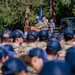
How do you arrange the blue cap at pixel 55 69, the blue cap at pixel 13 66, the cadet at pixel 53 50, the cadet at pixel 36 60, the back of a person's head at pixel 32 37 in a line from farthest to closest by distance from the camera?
the back of a person's head at pixel 32 37
the cadet at pixel 53 50
the cadet at pixel 36 60
the blue cap at pixel 13 66
the blue cap at pixel 55 69

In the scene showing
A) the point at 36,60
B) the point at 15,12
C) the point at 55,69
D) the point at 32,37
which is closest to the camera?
the point at 55,69

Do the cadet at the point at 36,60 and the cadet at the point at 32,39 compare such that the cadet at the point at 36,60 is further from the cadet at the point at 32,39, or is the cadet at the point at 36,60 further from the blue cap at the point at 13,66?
the cadet at the point at 32,39

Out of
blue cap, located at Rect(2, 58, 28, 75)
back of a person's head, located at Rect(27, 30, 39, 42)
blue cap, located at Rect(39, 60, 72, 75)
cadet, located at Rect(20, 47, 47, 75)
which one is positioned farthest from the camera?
back of a person's head, located at Rect(27, 30, 39, 42)

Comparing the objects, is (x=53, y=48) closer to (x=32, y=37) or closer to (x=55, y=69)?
(x=55, y=69)

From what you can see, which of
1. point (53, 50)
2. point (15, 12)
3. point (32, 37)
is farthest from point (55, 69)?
point (15, 12)

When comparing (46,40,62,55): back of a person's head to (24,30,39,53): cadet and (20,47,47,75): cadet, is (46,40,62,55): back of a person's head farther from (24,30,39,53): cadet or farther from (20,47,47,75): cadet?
(24,30,39,53): cadet

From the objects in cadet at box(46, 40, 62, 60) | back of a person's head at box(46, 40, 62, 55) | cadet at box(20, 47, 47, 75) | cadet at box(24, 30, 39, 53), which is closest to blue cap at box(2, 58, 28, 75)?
cadet at box(20, 47, 47, 75)

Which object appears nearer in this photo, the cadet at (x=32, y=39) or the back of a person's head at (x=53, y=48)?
the back of a person's head at (x=53, y=48)

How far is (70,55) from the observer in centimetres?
559

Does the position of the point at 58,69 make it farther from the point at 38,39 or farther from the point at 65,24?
the point at 65,24

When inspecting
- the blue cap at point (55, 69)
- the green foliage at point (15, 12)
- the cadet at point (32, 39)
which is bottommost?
the green foliage at point (15, 12)

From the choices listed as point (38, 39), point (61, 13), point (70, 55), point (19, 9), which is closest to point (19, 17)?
point (19, 9)

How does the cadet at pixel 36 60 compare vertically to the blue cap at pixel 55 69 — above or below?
below

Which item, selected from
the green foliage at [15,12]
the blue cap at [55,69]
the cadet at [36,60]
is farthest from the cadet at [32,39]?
the green foliage at [15,12]
